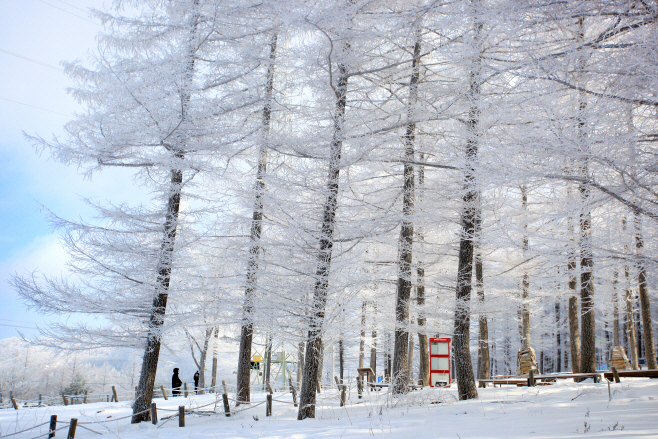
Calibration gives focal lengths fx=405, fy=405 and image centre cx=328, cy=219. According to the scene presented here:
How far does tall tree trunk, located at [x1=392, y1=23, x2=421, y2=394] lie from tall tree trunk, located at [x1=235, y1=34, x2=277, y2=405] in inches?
141

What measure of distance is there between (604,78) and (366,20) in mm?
5397

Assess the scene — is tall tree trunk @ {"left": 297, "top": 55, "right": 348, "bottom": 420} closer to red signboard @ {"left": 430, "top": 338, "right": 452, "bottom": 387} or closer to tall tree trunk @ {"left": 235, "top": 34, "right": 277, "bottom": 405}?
tall tree trunk @ {"left": 235, "top": 34, "right": 277, "bottom": 405}

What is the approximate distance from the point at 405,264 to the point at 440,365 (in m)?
4.23

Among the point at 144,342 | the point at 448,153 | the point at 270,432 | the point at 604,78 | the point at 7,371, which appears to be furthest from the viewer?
the point at 7,371

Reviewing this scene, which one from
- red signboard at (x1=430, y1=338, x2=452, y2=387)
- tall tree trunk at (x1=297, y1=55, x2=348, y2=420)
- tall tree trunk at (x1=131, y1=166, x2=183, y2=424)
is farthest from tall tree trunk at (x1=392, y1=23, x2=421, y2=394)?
tall tree trunk at (x1=131, y1=166, x2=183, y2=424)

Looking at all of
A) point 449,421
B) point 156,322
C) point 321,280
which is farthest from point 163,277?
point 449,421

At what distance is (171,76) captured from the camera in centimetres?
871

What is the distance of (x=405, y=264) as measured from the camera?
1078cm

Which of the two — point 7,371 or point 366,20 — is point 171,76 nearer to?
point 366,20

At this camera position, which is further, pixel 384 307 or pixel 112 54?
pixel 384 307

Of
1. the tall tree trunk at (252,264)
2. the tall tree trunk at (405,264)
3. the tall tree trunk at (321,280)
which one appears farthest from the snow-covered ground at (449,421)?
the tall tree trunk at (252,264)

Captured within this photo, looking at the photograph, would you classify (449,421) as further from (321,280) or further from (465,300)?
(465,300)

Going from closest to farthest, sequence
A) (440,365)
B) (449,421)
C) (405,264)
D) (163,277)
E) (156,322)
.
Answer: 1. (449,421)
2. (163,277)
3. (156,322)
4. (405,264)
5. (440,365)

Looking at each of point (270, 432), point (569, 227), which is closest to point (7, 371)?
point (270, 432)
